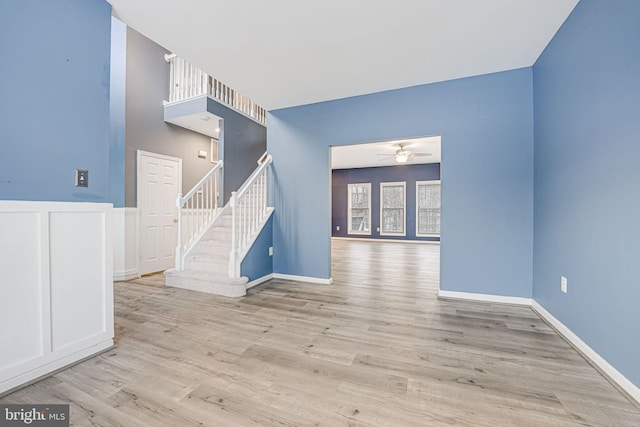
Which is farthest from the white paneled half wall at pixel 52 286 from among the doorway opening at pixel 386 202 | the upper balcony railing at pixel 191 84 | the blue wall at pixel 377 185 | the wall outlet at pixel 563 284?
the blue wall at pixel 377 185

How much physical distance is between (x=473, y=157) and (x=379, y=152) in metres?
4.19

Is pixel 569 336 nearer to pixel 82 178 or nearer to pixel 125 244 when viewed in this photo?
pixel 82 178

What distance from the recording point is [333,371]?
172 centimetres

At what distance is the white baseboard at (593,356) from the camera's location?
1.48 meters

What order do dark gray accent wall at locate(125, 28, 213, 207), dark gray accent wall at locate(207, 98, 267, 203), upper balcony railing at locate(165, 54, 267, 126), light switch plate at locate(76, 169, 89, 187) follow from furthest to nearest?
dark gray accent wall at locate(207, 98, 267, 203), upper balcony railing at locate(165, 54, 267, 126), dark gray accent wall at locate(125, 28, 213, 207), light switch plate at locate(76, 169, 89, 187)

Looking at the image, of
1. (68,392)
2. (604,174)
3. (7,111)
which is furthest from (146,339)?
(604,174)

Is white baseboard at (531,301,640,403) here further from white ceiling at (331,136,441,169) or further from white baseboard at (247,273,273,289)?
white ceiling at (331,136,441,169)

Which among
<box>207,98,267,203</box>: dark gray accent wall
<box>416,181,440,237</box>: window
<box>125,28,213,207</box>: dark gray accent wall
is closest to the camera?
<box>125,28,213,207</box>: dark gray accent wall

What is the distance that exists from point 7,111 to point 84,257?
1.01 metres

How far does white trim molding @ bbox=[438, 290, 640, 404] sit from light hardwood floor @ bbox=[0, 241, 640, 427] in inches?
2.3

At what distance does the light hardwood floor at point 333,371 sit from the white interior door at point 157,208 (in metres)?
1.63

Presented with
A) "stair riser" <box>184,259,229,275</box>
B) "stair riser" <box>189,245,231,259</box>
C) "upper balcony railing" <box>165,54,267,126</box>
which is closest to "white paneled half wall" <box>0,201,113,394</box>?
"stair riser" <box>184,259,229,275</box>

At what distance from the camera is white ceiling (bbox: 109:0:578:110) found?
2076mm

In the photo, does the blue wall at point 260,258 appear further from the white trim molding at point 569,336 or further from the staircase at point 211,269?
the white trim molding at point 569,336
